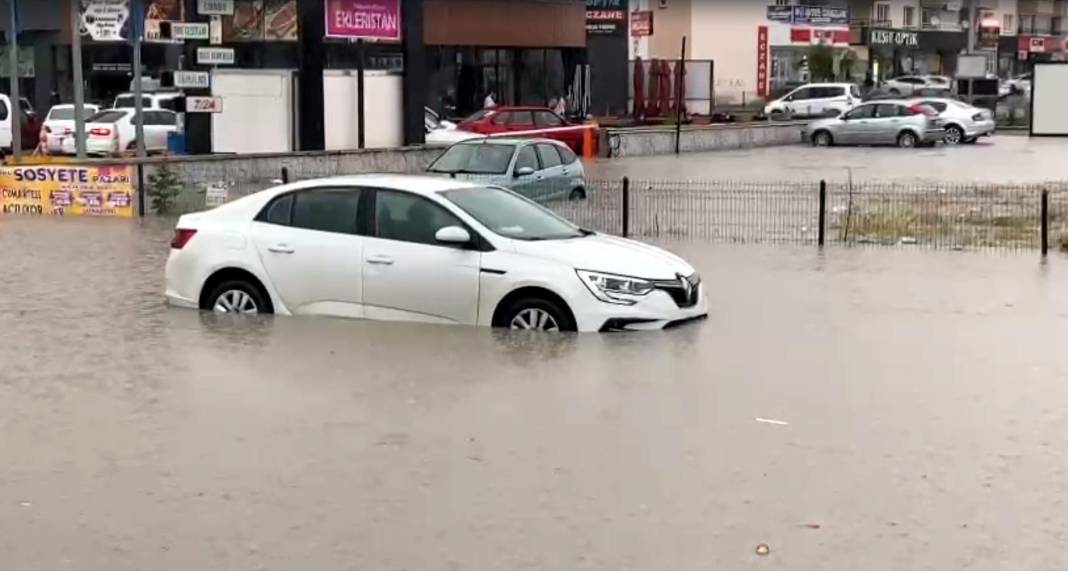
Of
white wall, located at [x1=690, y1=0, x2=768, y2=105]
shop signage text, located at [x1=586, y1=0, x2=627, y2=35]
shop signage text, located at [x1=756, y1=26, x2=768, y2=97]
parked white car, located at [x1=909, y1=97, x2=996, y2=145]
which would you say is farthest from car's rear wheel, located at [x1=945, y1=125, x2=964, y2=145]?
→ shop signage text, located at [x1=756, y1=26, x2=768, y2=97]

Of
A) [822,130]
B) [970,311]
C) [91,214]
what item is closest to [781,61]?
[822,130]

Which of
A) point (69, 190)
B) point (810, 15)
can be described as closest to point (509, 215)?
point (69, 190)

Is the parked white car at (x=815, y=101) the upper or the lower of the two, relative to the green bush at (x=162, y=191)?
upper

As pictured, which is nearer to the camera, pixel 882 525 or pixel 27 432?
pixel 882 525

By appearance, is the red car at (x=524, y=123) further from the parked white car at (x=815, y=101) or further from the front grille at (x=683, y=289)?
the front grille at (x=683, y=289)

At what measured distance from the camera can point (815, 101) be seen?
2312 inches

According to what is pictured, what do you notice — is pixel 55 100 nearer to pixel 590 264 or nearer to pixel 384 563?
pixel 590 264

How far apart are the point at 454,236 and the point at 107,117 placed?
2615 centimetres

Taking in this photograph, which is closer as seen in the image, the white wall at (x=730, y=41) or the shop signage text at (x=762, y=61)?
the white wall at (x=730, y=41)

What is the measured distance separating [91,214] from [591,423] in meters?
17.1

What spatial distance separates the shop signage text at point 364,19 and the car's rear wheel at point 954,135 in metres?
20.2

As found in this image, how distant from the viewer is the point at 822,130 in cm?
4812

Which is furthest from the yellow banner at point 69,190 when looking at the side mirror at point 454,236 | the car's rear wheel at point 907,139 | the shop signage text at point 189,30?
the car's rear wheel at point 907,139

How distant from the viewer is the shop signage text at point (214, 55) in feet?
104
